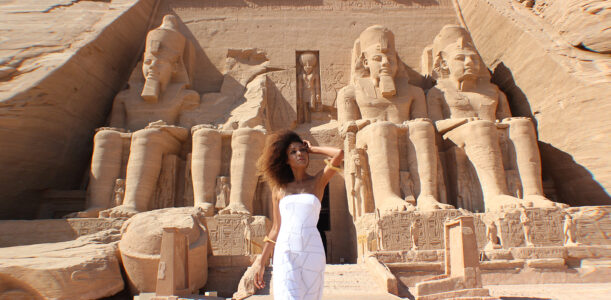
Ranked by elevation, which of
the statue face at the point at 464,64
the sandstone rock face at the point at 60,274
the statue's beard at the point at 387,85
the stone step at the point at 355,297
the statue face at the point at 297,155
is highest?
the statue face at the point at 464,64

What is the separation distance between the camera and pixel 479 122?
563cm

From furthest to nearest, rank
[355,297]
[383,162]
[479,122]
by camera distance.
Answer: [479,122] → [383,162] → [355,297]

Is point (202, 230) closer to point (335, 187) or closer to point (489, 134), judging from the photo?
point (335, 187)

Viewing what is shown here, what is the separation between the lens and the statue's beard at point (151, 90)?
641 cm

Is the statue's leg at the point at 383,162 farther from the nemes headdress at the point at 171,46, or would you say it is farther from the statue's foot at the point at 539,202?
the nemes headdress at the point at 171,46

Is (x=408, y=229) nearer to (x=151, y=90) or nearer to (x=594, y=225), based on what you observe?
(x=594, y=225)

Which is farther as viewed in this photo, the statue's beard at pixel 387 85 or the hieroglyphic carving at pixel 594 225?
the statue's beard at pixel 387 85

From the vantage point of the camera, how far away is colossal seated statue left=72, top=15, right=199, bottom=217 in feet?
17.9

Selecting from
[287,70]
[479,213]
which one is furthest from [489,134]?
[287,70]

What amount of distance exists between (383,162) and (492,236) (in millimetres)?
1502

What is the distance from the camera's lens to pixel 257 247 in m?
4.93

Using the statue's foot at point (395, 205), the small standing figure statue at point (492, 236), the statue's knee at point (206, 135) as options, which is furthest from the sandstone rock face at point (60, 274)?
the small standing figure statue at point (492, 236)

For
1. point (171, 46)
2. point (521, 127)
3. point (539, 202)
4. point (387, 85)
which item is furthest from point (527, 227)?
point (171, 46)

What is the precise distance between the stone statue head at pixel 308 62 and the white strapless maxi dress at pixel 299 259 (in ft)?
20.4
